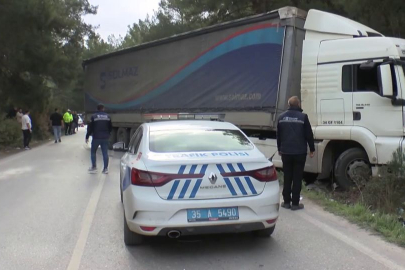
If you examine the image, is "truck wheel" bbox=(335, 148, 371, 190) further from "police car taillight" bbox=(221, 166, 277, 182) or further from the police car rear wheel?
"police car taillight" bbox=(221, 166, 277, 182)

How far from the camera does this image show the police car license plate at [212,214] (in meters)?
4.90

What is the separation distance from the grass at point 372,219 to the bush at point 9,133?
15161 mm

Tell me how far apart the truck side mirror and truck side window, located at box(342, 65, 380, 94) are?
0.18 m

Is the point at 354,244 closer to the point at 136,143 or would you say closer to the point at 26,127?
the point at 136,143

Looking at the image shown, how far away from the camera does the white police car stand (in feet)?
16.0

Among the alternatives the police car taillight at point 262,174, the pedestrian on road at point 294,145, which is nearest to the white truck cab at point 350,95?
the pedestrian on road at point 294,145

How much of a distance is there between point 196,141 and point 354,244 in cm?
227

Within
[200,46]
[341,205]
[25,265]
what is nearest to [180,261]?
[25,265]

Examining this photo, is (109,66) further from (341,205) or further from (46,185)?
(341,205)

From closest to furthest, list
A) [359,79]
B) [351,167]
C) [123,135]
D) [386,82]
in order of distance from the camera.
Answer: [386,82] < [359,79] < [351,167] < [123,135]

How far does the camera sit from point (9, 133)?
19.6m

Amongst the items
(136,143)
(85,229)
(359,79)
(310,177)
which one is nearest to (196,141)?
(136,143)

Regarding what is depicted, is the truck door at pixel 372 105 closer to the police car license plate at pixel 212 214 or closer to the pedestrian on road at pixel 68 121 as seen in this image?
the police car license plate at pixel 212 214

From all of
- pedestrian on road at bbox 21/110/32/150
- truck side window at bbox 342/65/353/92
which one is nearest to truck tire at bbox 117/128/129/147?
pedestrian on road at bbox 21/110/32/150
